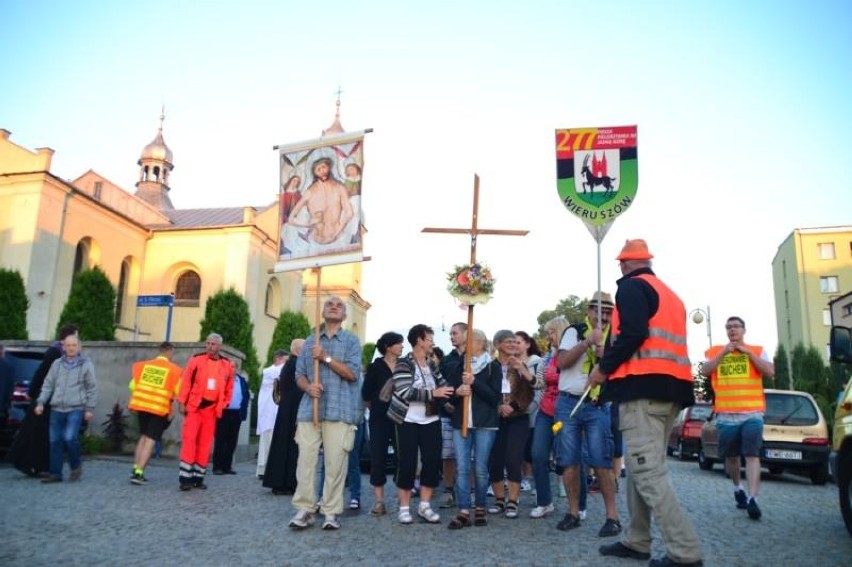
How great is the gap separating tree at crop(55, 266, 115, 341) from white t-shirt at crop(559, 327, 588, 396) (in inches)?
912

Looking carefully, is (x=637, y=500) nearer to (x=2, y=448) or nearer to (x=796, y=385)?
(x=2, y=448)

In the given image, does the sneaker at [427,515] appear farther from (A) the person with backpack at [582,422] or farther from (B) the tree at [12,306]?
(B) the tree at [12,306]

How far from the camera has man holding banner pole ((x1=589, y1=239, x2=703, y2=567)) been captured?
452 centimetres

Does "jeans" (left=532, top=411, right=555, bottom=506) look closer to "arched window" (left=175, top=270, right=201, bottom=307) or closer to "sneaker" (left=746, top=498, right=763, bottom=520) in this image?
"sneaker" (left=746, top=498, right=763, bottom=520)

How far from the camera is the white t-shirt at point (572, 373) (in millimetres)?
6414

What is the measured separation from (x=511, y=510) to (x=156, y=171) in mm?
52108

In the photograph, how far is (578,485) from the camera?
6.27m

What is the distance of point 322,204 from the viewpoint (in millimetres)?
7023

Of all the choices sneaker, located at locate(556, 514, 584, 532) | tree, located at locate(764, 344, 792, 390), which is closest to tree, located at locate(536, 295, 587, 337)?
tree, located at locate(764, 344, 792, 390)

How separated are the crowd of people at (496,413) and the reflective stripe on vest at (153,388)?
0.03 meters

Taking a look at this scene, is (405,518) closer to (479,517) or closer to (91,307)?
(479,517)

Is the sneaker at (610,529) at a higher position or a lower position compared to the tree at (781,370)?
lower

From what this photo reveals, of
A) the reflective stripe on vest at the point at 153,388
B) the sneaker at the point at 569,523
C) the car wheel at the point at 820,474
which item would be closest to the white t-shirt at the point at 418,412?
the sneaker at the point at 569,523

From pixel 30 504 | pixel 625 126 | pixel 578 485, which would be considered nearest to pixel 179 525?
pixel 30 504
